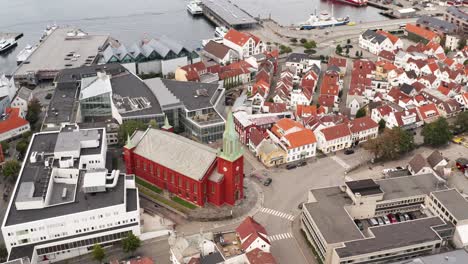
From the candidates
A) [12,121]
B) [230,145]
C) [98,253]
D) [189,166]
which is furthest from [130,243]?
[12,121]

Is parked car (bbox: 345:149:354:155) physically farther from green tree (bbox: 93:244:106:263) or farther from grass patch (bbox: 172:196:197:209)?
green tree (bbox: 93:244:106:263)

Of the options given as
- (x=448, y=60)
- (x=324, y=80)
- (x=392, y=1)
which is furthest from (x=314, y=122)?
(x=392, y=1)

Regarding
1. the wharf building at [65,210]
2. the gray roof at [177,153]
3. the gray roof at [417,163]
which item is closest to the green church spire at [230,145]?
the gray roof at [177,153]

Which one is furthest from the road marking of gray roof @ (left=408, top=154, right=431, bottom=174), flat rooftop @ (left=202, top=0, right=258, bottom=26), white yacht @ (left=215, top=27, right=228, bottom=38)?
flat rooftop @ (left=202, top=0, right=258, bottom=26)

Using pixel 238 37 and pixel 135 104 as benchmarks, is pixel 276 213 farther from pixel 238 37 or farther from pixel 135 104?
pixel 238 37

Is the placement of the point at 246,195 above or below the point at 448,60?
below

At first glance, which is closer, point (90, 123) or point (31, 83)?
point (90, 123)

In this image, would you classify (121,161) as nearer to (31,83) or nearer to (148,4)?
(31,83)

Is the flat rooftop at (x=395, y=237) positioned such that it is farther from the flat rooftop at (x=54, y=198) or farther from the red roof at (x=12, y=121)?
the red roof at (x=12, y=121)
